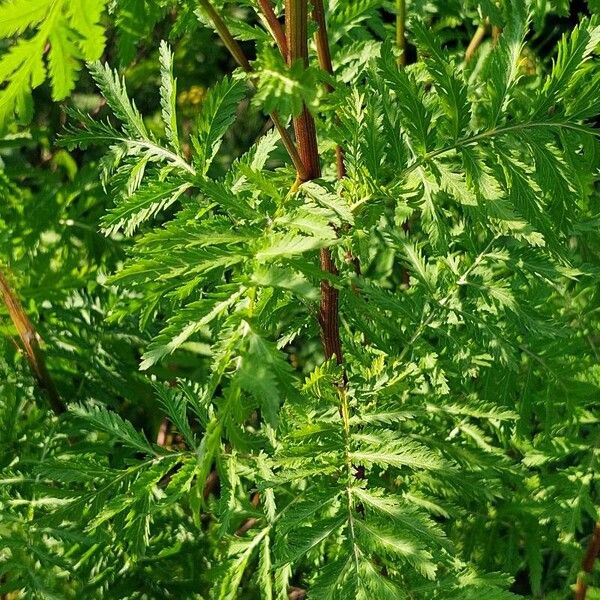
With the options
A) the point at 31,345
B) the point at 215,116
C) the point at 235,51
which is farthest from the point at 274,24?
the point at 31,345

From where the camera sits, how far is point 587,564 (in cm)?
172

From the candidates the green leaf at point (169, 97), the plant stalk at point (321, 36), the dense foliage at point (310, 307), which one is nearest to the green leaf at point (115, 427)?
the dense foliage at point (310, 307)

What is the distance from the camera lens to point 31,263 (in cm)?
198

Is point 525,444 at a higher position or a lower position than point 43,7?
lower

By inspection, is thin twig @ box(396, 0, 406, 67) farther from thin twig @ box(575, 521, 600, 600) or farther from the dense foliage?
thin twig @ box(575, 521, 600, 600)

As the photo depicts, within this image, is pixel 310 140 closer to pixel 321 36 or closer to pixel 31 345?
pixel 321 36

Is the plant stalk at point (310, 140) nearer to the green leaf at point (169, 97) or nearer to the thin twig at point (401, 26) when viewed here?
the green leaf at point (169, 97)

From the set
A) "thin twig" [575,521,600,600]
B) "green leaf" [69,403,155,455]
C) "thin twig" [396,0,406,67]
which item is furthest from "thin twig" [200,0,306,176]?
"thin twig" [575,521,600,600]

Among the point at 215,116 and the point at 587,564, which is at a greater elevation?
the point at 215,116

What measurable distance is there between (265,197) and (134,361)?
0.99 m

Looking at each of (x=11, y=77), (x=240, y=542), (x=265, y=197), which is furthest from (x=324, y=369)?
(x=11, y=77)

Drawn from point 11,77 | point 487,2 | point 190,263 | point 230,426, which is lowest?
point 230,426

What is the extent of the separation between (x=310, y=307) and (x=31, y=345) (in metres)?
0.81

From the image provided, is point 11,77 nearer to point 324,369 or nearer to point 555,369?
point 324,369
